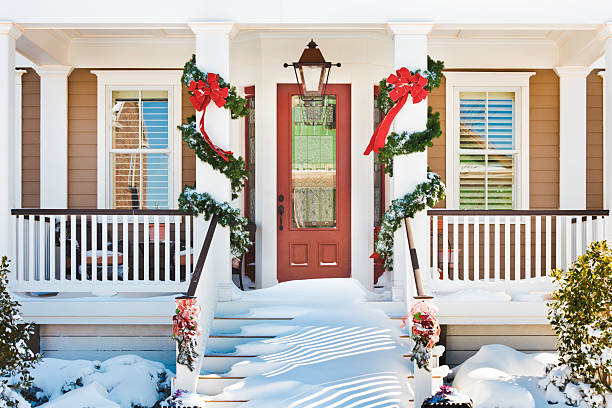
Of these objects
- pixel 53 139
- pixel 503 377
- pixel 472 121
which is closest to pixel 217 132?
pixel 53 139

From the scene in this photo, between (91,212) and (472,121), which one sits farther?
(472,121)

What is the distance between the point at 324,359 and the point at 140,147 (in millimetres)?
4141

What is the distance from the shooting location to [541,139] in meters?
7.91

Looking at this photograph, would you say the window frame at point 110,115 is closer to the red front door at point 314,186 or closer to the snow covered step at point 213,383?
the red front door at point 314,186

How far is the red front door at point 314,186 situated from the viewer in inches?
291

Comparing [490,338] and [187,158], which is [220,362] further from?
[187,158]

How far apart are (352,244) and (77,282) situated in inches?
121

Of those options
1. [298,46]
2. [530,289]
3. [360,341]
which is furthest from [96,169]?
[530,289]

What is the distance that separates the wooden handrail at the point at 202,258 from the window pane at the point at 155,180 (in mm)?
2241

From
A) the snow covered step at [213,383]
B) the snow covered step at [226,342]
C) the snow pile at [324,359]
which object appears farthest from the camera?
the snow covered step at [226,342]

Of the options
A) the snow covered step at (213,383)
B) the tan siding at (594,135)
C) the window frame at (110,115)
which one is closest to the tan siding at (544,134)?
the tan siding at (594,135)

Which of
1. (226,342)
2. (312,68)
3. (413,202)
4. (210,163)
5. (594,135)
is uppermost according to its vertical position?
(312,68)

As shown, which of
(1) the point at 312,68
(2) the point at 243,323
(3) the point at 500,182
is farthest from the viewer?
(3) the point at 500,182

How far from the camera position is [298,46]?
7434mm
